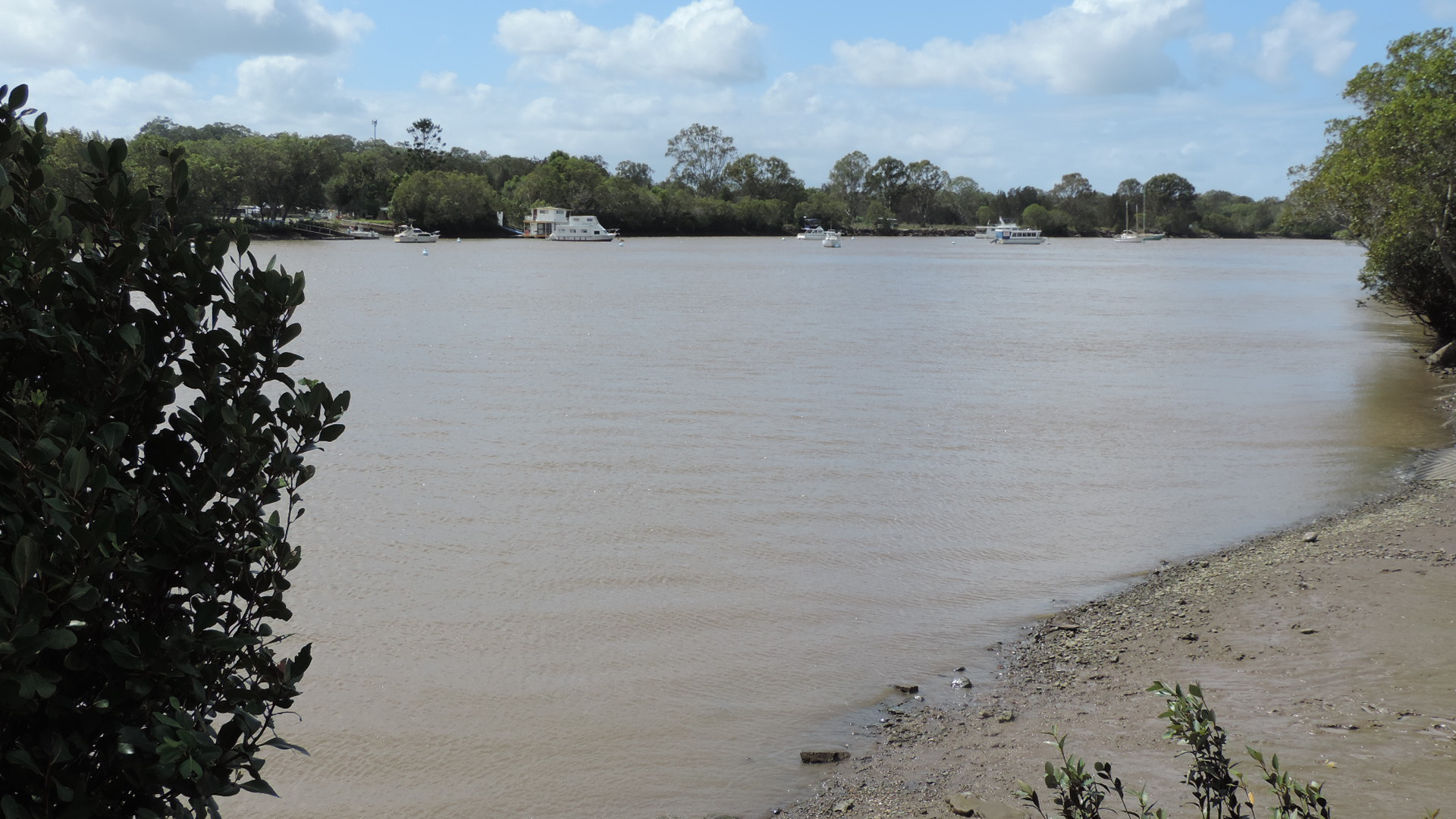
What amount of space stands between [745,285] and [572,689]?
50980 mm

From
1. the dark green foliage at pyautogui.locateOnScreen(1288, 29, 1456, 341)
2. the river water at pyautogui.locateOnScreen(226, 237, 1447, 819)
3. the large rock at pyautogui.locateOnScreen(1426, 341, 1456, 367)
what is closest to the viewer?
the river water at pyautogui.locateOnScreen(226, 237, 1447, 819)

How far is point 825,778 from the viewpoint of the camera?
5871 mm

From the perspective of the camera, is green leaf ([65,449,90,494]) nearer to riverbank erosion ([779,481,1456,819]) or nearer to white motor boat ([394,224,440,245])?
riverbank erosion ([779,481,1456,819])

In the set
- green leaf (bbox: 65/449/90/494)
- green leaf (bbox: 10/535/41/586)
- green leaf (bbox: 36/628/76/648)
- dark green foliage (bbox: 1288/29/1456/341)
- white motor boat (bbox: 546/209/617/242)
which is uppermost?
white motor boat (bbox: 546/209/617/242)

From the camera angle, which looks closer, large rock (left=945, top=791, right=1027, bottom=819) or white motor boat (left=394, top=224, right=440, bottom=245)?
large rock (left=945, top=791, right=1027, bottom=819)

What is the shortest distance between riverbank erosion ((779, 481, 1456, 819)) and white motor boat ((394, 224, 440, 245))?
367ft

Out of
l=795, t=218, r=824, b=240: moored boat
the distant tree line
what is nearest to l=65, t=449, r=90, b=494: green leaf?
the distant tree line

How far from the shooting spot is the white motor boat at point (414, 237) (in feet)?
371

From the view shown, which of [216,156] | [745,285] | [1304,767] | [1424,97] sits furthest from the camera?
[216,156]

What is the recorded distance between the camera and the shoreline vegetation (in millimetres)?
5457

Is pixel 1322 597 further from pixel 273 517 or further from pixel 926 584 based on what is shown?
pixel 273 517

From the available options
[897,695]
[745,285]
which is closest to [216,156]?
[745,285]

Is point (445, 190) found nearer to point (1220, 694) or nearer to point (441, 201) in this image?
point (441, 201)

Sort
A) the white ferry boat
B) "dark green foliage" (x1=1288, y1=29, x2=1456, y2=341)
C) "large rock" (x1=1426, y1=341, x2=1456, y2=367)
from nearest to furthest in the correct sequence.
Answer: "dark green foliage" (x1=1288, y1=29, x2=1456, y2=341), "large rock" (x1=1426, y1=341, x2=1456, y2=367), the white ferry boat
